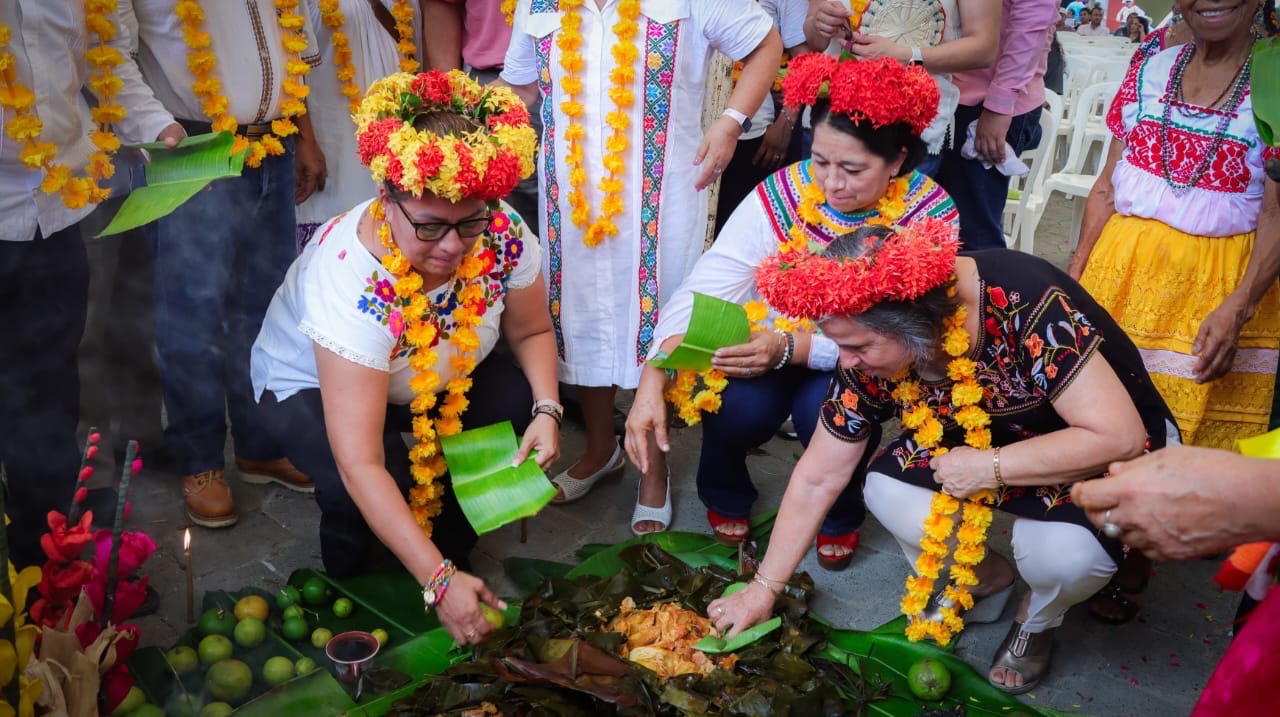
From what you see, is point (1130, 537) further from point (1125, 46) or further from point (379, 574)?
point (1125, 46)

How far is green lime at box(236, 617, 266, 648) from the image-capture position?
2.47m

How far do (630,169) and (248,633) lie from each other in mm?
1693

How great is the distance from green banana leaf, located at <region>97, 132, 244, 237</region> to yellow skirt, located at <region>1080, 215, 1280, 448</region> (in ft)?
8.19

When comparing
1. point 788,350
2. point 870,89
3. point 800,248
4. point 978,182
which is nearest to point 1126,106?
point 978,182

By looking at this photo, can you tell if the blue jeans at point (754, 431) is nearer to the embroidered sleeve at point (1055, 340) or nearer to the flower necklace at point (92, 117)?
the embroidered sleeve at point (1055, 340)

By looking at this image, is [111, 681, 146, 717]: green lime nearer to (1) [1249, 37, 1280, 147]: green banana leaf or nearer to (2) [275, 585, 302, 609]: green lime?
(2) [275, 585, 302, 609]: green lime

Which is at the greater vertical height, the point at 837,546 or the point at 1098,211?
the point at 1098,211

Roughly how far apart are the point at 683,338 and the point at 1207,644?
166cm

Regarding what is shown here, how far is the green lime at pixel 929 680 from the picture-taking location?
248cm

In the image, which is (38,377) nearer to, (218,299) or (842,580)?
(218,299)

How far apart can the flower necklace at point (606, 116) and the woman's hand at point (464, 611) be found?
4.10 feet

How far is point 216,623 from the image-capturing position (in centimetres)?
251

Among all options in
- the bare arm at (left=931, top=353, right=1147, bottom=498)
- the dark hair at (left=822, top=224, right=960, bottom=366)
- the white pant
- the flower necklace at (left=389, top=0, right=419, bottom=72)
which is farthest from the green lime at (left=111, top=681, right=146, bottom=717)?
the flower necklace at (left=389, top=0, right=419, bottom=72)

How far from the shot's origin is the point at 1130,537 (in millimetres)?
1706
